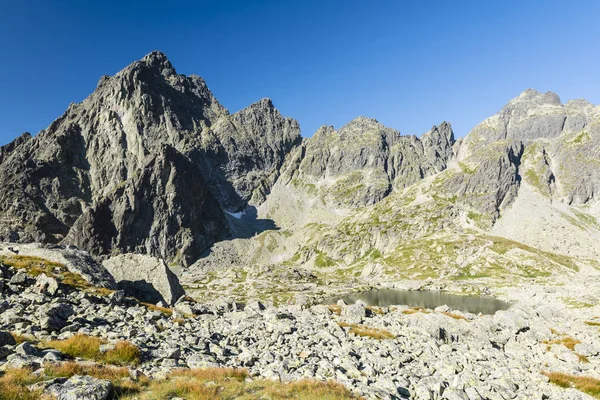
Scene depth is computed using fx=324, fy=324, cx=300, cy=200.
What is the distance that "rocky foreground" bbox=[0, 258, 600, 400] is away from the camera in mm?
16578

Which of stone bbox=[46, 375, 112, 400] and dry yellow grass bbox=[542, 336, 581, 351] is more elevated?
stone bbox=[46, 375, 112, 400]

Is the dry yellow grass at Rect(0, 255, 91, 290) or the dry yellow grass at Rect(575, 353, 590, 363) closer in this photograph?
the dry yellow grass at Rect(575, 353, 590, 363)

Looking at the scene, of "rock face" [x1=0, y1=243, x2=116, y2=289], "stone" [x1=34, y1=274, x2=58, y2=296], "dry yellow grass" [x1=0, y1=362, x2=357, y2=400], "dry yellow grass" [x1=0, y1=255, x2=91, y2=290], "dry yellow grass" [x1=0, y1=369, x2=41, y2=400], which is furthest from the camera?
"rock face" [x1=0, y1=243, x2=116, y2=289]

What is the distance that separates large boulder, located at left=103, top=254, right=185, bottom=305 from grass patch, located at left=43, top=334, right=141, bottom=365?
30.8m

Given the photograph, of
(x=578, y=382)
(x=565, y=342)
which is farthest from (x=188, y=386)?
(x=565, y=342)

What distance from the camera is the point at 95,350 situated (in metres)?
16.4

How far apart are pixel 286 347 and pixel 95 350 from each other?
12.1 metres

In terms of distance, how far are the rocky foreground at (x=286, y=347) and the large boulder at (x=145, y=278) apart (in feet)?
40.1

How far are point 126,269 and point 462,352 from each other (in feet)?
163

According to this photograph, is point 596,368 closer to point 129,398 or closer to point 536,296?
point 129,398

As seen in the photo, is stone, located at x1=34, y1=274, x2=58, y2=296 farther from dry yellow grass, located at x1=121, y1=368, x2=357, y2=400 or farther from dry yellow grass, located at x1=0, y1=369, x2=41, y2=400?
dry yellow grass, located at x1=121, y1=368, x2=357, y2=400

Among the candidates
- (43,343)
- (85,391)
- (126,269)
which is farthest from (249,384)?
(126,269)

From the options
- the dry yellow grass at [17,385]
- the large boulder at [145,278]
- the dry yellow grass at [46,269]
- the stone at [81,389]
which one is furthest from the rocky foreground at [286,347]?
the large boulder at [145,278]

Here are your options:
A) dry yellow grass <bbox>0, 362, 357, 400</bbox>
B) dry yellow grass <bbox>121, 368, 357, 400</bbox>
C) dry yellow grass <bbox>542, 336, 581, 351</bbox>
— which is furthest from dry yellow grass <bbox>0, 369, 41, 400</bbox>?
dry yellow grass <bbox>542, 336, 581, 351</bbox>
